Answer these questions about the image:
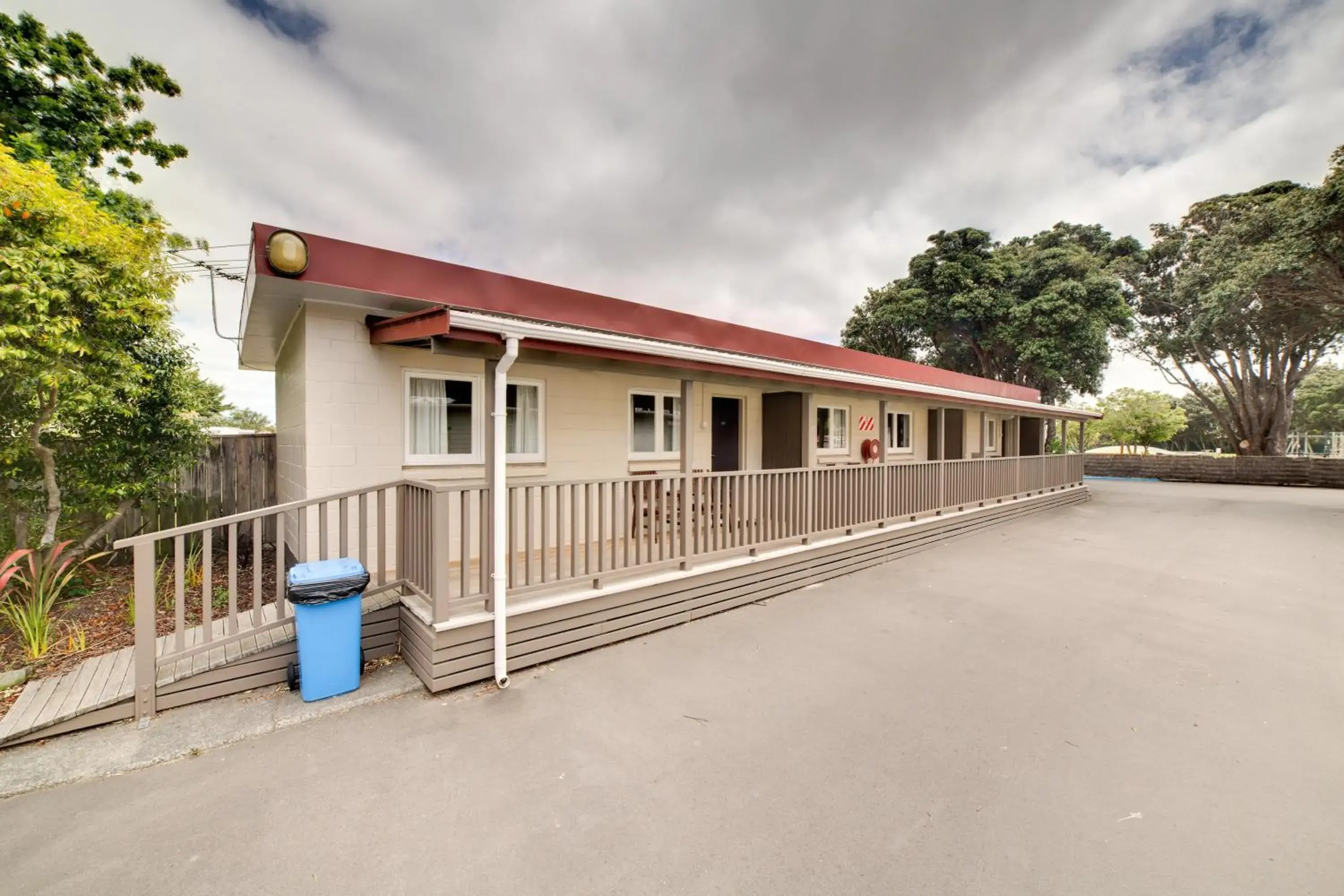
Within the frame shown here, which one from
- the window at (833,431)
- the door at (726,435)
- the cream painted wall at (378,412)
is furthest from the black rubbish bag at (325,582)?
the window at (833,431)

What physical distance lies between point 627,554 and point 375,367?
298 centimetres

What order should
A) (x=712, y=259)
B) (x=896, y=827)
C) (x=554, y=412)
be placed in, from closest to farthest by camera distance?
(x=896, y=827), (x=554, y=412), (x=712, y=259)

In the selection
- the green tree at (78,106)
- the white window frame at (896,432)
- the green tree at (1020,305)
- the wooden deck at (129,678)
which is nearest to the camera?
the wooden deck at (129,678)

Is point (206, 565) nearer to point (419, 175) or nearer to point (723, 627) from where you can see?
point (723, 627)

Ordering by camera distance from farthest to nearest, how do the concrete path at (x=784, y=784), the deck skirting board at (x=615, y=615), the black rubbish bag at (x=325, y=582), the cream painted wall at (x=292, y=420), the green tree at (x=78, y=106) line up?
1. the green tree at (x=78, y=106)
2. the cream painted wall at (x=292, y=420)
3. the deck skirting board at (x=615, y=615)
4. the black rubbish bag at (x=325, y=582)
5. the concrete path at (x=784, y=784)

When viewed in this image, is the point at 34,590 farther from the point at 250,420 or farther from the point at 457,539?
the point at 250,420

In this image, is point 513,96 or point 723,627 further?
point 513,96

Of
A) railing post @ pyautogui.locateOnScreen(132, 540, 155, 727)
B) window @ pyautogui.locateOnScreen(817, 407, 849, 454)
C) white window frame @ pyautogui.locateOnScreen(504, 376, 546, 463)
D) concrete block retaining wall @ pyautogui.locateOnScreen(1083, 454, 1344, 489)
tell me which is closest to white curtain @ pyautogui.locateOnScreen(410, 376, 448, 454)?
white window frame @ pyautogui.locateOnScreen(504, 376, 546, 463)

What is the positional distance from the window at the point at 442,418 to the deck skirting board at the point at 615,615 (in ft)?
5.79

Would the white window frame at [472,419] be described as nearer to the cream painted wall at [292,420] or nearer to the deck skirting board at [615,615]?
the cream painted wall at [292,420]

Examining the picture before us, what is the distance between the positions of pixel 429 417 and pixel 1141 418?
36508 mm

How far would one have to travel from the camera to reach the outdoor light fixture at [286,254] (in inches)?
152

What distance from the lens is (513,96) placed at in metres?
9.91

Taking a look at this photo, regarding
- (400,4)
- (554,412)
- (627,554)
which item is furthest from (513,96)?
(627,554)
